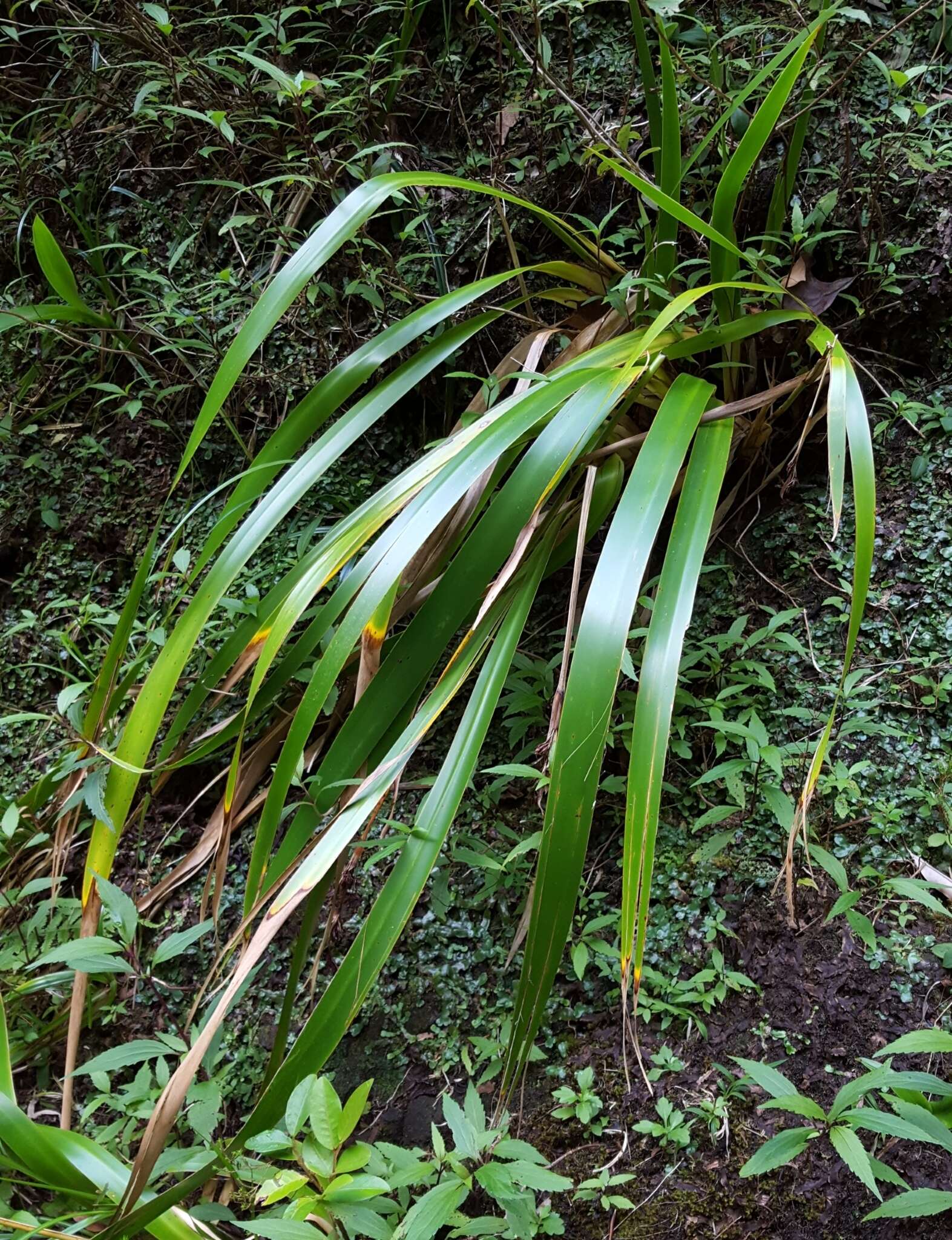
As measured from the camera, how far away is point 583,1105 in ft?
2.52

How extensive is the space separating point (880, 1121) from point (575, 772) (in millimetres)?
370

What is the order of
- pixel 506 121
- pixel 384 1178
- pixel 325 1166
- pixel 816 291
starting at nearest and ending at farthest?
1. pixel 325 1166
2. pixel 384 1178
3. pixel 816 291
4. pixel 506 121

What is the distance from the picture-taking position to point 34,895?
1100mm

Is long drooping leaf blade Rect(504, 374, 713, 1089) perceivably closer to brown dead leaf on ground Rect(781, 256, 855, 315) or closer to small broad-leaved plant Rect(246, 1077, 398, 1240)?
small broad-leaved plant Rect(246, 1077, 398, 1240)

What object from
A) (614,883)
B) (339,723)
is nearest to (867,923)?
(614,883)

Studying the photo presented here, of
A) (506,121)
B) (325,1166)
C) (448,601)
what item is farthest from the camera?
(506,121)

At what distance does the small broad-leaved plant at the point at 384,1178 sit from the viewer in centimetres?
58

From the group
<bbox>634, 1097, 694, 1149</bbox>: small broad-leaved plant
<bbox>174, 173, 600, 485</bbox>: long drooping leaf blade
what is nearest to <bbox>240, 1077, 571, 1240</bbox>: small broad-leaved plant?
<bbox>634, 1097, 694, 1149</bbox>: small broad-leaved plant

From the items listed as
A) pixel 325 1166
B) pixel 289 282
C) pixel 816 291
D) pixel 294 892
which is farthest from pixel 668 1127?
pixel 816 291

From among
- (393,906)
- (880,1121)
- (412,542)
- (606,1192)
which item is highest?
(412,542)

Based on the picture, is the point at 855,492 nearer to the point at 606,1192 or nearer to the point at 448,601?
the point at 448,601

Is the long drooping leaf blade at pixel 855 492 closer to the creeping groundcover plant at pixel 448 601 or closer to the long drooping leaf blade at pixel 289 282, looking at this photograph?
the creeping groundcover plant at pixel 448 601

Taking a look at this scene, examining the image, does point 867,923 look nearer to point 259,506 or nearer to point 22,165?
point 259,506

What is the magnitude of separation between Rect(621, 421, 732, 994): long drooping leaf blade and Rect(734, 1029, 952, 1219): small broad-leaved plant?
0.17 m
